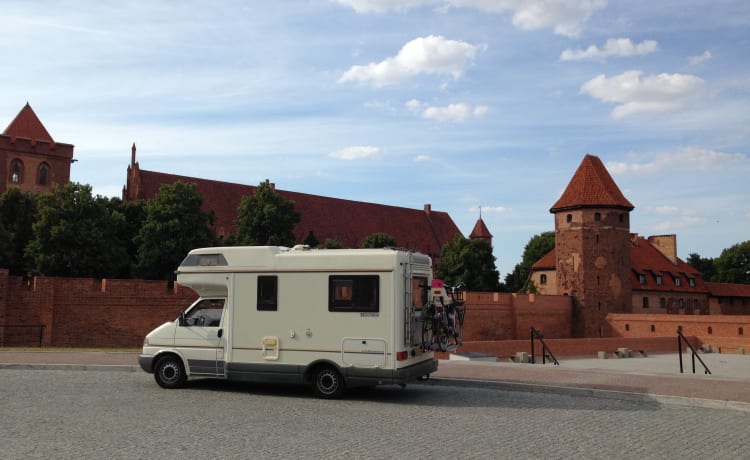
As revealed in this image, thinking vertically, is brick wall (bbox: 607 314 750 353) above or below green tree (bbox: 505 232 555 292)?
below

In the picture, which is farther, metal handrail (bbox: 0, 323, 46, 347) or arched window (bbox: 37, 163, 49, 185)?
arched window (bbox: 37, 163, 49, 185)

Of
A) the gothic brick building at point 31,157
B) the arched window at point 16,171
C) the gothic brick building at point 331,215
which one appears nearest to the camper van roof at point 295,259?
the gothic brick building at point 331,215

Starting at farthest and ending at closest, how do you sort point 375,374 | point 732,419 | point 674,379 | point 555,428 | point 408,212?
point 408,212 < point 674,379 < point 375,374 < point 732,419 < point 555,428

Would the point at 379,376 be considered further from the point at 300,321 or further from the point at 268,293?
the point at 268,293

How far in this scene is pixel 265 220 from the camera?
44.4m

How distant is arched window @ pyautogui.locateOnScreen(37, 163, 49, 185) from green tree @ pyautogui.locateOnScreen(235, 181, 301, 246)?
2138 cm

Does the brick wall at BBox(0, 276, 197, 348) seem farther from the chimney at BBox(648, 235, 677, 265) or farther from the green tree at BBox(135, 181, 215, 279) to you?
the chimney at BBox(648, 235, 677, 265)

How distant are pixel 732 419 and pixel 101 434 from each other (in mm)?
8777

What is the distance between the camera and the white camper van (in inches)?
458

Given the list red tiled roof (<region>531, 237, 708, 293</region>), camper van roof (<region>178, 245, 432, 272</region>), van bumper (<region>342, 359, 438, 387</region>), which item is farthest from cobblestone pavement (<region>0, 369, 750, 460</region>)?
red tiled roof (<region>531, 237, 708, 293</region>)

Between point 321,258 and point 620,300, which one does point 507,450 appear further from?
point 620,300

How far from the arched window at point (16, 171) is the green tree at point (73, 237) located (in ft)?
73.3

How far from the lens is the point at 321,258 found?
40.1 feet

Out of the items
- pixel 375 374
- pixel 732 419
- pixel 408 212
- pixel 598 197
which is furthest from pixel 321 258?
pixel 408 212
